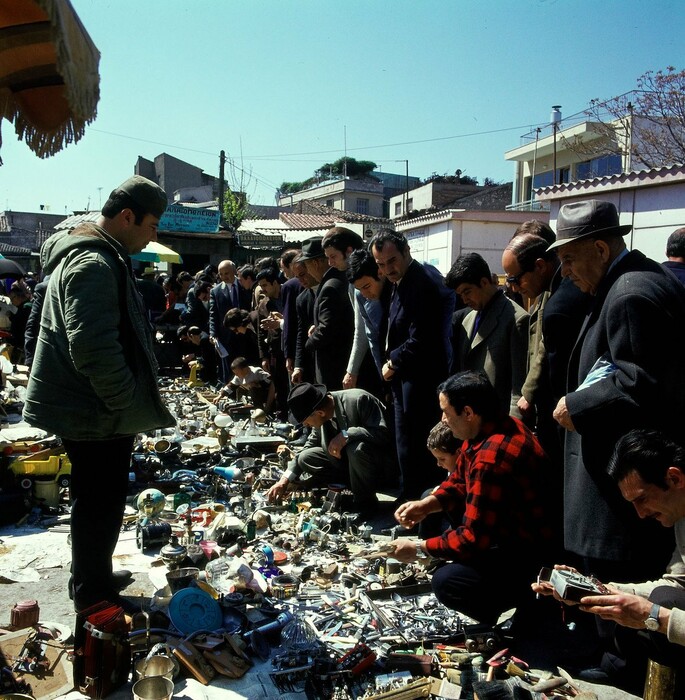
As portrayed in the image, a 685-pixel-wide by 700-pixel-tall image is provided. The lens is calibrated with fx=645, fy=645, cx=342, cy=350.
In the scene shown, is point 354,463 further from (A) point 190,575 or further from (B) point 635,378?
(B) point 635,378

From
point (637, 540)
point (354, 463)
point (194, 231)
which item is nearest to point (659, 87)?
point (194, 231)

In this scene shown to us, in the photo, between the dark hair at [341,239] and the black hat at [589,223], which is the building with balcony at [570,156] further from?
the black hat at [589,223]

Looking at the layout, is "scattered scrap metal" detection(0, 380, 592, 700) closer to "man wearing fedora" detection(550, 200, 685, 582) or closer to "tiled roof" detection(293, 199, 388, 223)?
"man wearing fedora" detection(550, 200, 685, 582)

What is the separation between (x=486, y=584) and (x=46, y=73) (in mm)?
3297

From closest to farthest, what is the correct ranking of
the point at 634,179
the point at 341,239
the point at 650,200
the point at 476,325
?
1. the point at 476,325
2. the point at 341,239
3. the point at 650,200
4. the point at 634,179

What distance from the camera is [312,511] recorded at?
17.6 ft

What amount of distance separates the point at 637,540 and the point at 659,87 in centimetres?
1927

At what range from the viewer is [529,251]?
13.5ft

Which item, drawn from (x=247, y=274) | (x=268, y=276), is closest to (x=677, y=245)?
(x=268, y=276)

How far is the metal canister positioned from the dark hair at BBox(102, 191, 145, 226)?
2.12 meters

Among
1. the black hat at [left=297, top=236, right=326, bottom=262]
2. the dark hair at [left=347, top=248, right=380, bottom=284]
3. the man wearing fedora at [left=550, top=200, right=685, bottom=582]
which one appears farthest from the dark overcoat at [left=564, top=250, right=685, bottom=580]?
the black hat at [left=297, top=236, right=326, bottom=262]

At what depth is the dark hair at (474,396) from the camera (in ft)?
11.7

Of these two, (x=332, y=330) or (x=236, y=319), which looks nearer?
(x=332, y=330)

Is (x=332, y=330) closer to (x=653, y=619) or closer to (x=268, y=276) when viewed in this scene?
(x=268, y=276)
